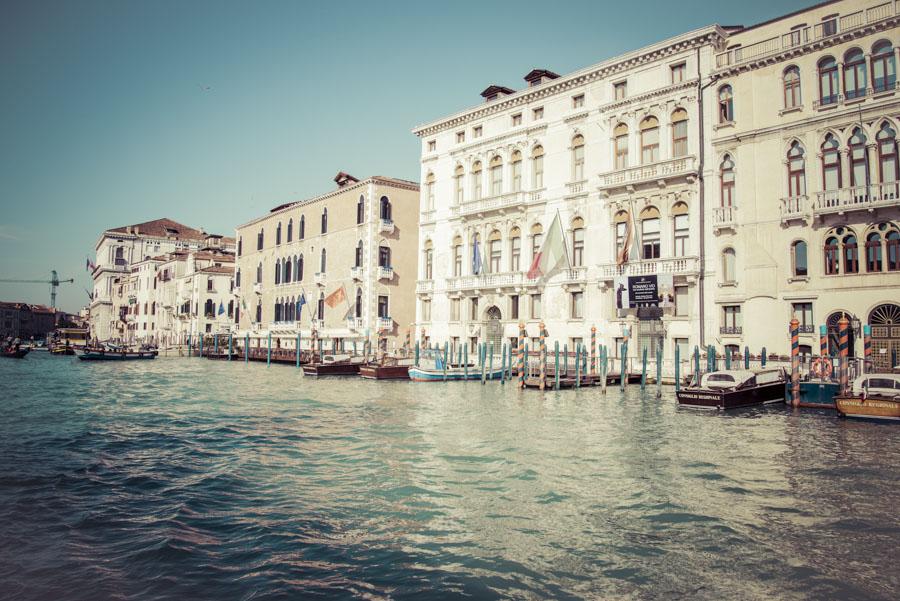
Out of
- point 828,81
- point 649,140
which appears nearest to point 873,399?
point 828,81

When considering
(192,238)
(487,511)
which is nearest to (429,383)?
(487,511)

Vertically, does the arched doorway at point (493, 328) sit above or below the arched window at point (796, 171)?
below

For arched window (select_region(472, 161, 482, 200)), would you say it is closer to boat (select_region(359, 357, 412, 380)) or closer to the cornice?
the cornice

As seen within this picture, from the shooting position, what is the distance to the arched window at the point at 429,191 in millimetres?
35531

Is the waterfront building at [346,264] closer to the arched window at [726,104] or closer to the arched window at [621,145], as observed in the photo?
the arched window at [621,145]

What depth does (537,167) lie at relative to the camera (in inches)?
1192

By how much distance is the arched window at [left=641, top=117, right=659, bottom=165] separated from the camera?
25.8 metres

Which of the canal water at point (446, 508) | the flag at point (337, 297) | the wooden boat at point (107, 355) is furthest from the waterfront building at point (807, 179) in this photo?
the wooden boat at point (107, 355)

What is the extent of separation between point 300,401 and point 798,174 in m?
18.2

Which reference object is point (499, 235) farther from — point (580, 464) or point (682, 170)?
point (580, 464)

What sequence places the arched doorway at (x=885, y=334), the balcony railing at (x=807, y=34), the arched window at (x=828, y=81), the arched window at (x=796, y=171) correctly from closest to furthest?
the arched doorway at (x=885, y=334) < the balcony railing at (x=807, y=34) < the arched window at (x=828, y=81) < the arched window at (x=796, y=171)

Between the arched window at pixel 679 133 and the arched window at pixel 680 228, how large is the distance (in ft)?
6.77

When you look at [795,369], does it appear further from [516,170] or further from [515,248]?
[516,170]

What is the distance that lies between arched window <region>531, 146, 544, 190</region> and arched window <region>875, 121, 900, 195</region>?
43.6 feet
